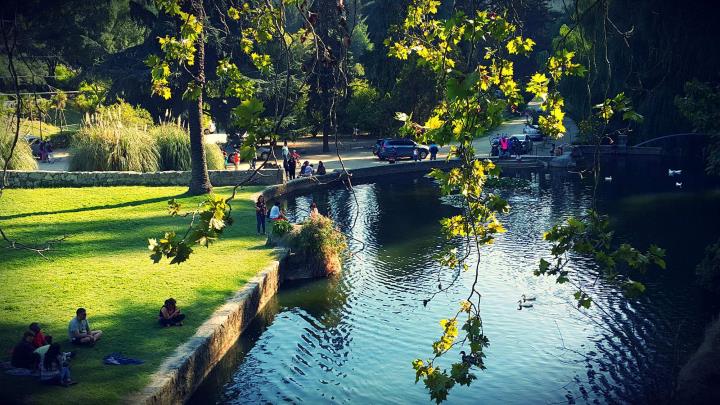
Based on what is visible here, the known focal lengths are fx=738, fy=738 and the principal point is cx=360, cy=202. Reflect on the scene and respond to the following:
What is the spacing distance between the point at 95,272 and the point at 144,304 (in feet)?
10.0

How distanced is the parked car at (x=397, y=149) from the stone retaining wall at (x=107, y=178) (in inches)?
551

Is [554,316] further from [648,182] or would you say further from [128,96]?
[128,96]

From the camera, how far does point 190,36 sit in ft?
29.9

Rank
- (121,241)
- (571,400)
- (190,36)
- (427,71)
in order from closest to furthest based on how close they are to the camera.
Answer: (190,36)
(571,400)
(121,241)
(427,71)

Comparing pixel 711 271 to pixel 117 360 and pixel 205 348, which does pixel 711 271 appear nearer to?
pixel 205 348

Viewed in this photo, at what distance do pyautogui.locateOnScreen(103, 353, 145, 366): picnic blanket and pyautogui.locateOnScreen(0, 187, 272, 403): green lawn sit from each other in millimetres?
150

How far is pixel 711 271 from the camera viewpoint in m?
19.6

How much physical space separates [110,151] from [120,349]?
69.1ft

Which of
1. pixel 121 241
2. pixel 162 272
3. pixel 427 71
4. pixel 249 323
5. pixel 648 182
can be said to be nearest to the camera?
pixel 249 323

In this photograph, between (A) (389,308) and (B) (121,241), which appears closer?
(A) (389,308)

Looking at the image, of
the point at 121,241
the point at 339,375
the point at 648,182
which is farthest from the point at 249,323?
the point at 648,182

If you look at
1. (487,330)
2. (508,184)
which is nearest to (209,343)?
(487,330)

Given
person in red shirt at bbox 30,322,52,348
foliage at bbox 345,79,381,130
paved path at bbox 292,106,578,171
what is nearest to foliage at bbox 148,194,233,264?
person in red shirt at bbox 30,322,52,348

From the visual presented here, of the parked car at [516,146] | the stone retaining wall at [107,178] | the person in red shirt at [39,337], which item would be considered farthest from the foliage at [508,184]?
the person in red shirt at [39,337]
